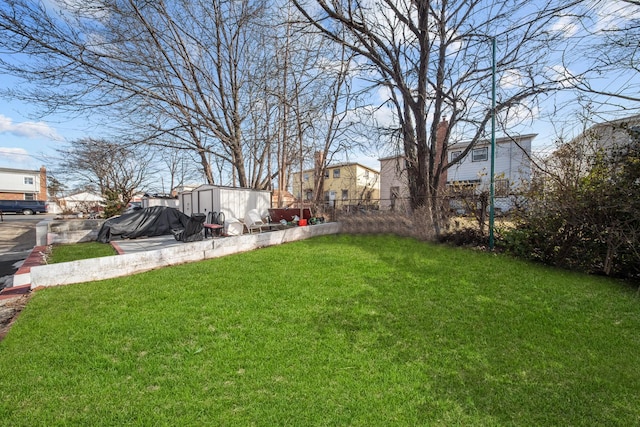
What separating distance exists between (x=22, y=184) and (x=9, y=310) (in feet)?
165

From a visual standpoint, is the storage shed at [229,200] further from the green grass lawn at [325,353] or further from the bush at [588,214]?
the bush at [588,214]

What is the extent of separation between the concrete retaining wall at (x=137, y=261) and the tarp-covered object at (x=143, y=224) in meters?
3.62

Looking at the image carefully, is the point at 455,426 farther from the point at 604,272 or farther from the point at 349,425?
the point at 604,272

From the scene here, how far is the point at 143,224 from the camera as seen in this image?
10.5 meters

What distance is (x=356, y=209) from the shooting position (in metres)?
11.6

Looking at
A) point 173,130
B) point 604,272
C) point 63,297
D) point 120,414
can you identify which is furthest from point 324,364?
point 173,130

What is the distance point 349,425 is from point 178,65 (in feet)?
44.7

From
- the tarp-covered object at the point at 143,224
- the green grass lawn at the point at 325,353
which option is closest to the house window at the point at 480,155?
the green grass lawn at the point at 325,353

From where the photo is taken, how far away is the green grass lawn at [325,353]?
1854 millimetres

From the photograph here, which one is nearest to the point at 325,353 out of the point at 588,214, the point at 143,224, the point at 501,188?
the point at 588,214

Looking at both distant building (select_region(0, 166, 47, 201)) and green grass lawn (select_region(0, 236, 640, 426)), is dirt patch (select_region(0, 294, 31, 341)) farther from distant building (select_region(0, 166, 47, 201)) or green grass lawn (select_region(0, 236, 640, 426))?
distant building (select_region(0, 166, 47, 201))

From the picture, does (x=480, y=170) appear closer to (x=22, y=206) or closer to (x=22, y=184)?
(x=22, y=206)

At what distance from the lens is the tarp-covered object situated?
9.81 meters

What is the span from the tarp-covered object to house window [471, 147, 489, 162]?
16162mm
